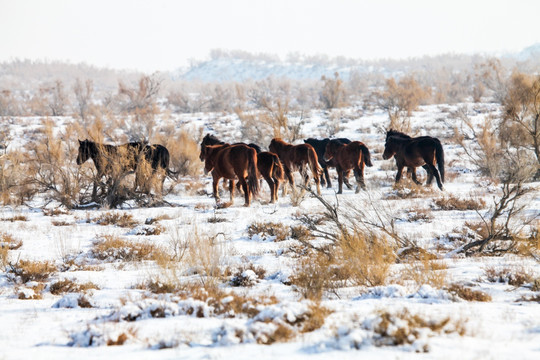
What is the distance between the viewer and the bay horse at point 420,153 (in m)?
13.4

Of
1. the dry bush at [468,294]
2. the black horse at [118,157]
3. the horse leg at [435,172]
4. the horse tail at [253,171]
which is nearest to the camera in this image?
the dry bush at [468,294]

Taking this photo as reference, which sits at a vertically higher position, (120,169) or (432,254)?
(120,169)

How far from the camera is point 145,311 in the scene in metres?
4.27

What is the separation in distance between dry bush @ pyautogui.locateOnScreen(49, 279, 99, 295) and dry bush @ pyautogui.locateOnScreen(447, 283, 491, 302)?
4104mm

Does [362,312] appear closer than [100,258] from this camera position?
Yes

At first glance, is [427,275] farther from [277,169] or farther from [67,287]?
[277,169]

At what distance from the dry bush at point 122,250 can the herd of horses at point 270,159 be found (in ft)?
14.3

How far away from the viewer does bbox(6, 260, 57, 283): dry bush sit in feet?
19.6

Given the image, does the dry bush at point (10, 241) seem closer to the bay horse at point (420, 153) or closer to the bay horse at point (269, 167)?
the bay horse at point (269, 167)

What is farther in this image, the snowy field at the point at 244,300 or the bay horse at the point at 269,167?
the bay horse at the point at 269,167

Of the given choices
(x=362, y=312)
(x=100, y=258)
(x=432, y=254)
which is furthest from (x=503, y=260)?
(x=100, y=258)

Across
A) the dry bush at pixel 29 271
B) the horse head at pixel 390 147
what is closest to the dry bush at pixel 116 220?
the dry bush at pixel 29 271

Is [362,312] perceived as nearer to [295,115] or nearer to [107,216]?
[107,216]

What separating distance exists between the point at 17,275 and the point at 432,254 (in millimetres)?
5636
